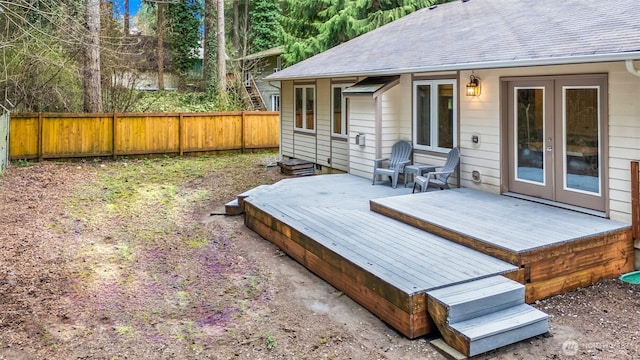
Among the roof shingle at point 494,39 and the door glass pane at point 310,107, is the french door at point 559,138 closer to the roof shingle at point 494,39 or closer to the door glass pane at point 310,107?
the roof shingle at point 494,39

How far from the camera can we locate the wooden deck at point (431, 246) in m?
4.25

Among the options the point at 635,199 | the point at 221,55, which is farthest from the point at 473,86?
the point at 221,55

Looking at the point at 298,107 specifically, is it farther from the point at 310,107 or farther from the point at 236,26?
the point at 236,26

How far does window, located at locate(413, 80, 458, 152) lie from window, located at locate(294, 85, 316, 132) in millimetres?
3812

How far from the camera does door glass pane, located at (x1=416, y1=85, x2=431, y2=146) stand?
830 cm

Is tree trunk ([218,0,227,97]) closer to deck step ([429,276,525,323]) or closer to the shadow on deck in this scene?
the shadow on deck

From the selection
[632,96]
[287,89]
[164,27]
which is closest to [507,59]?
[632,96]

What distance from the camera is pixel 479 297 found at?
12.6ft

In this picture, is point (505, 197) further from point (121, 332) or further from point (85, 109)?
point (85, 109)

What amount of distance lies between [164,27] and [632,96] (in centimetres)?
2407

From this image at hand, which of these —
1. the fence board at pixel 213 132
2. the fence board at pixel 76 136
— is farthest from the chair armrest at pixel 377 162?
the fence board at pixel 76 136

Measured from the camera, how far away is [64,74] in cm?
1393

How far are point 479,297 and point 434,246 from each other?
136 cm

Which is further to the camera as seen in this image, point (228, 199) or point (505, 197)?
point (228, 199)
